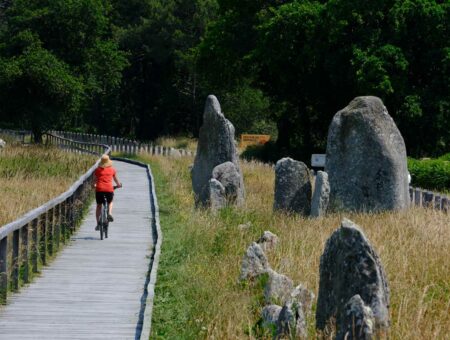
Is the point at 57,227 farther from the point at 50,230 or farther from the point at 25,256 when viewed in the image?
the point at 25,256

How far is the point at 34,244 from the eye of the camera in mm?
14641

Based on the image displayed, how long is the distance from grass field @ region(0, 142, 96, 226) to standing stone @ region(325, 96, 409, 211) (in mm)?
6503

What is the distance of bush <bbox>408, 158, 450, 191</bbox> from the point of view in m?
29.4

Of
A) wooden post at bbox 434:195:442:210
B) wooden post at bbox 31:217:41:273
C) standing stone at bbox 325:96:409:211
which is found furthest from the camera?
wooden post at bbox 434:195:442:210

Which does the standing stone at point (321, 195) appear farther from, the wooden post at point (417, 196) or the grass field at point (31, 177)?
the grass field at point (31, 177)

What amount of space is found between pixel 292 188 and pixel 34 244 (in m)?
7.83

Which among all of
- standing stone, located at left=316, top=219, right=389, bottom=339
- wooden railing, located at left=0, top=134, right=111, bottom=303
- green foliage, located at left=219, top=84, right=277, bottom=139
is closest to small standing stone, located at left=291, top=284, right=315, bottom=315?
standing stone, located at left=316, top=219, right=389, bottom=339

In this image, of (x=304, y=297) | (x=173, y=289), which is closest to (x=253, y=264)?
(x=173, y=289)

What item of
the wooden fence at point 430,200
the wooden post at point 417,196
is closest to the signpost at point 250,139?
the wooden fence at point 430,200

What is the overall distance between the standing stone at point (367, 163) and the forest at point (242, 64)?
16.6 metres

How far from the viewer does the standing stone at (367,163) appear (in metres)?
20.6

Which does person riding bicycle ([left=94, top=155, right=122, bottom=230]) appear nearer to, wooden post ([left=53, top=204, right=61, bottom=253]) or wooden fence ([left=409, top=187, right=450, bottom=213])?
wooden post ([left=53, top=204, right=61, bottom=253])

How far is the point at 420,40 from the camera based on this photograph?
40531 mm

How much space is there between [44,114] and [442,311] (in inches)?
1927
